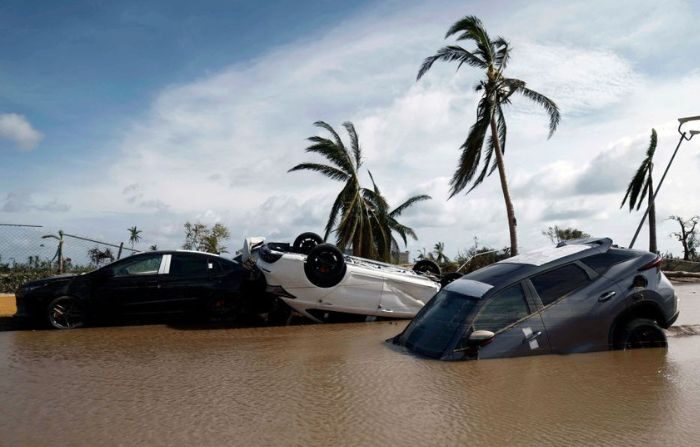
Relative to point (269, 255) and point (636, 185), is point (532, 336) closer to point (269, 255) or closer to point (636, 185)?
point (269, 255)

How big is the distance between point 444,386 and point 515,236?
1660cm

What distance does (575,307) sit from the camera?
6188 millimetres

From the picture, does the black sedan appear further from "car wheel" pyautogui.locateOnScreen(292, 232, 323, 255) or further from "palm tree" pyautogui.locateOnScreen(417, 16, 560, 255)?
"palm tree" pyautogui.locateOnScreen(417, 16, 560, 255)

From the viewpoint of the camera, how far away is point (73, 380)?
→ 5816 millimetres

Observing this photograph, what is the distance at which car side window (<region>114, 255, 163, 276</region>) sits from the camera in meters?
10.6

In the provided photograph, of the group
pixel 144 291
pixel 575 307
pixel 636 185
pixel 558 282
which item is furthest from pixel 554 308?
pixel 636 185

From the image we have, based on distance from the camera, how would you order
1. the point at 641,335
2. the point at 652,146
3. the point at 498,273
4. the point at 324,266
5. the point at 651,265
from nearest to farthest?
the point at 641,335, the point at 498,273, the point at 651,265, the point at 324,266, the point at 652,146

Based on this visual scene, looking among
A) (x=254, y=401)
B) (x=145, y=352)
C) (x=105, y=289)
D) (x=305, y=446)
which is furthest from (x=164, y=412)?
(x=105, y=289)

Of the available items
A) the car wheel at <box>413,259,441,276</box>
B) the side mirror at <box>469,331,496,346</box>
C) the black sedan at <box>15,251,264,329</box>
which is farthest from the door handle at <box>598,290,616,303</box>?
the car wheel at <box>413,259,441,276</box>

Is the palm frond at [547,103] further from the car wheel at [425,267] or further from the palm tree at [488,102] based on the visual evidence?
the car wheel at [425,267]

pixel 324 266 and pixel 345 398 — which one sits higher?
pixel 324 266

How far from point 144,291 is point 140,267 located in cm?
44

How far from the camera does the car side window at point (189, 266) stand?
1071 centimetres

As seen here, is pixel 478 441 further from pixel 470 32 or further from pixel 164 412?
pixel 470 32
